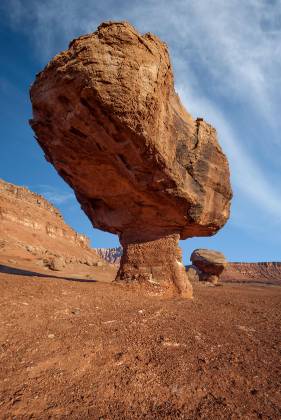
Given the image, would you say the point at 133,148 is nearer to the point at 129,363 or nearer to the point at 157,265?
the point at 157,265

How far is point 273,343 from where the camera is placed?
4.86m

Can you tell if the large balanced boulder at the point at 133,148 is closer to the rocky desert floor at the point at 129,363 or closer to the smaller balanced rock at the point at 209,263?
the rocky desert floor at the point at 129,363

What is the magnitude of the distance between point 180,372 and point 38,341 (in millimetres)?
1968

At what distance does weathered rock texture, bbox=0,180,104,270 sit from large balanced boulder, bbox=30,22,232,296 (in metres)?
12.0

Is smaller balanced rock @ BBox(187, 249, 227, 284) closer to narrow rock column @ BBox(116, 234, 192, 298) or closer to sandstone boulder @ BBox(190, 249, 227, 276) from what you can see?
sandstone boulder @ BBox(190, 249, 227, 276)

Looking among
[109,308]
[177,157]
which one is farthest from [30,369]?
[177,157]

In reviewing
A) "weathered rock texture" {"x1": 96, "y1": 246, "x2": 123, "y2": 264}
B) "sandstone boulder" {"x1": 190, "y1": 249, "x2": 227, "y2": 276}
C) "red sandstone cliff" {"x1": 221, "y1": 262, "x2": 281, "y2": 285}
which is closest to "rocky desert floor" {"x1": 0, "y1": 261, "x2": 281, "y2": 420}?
"sandstone boulder" {"x1": 190, "y1": 249, "x2": 227, "y2": 276}

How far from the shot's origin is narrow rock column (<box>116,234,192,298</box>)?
30.1 ft

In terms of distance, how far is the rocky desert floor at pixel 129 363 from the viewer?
2.83m

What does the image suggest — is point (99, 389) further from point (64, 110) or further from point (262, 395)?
point (64, 110)

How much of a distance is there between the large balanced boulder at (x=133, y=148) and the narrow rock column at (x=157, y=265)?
32 mm

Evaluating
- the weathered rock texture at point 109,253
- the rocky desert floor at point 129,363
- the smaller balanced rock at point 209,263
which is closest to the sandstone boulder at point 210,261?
the smaller balanced rock at point 209,263

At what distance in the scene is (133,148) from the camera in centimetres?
737

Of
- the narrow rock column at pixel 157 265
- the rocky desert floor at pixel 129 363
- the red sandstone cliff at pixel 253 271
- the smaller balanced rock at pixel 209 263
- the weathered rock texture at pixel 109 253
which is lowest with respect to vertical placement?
the rocky desert floor at pixel 129 363
